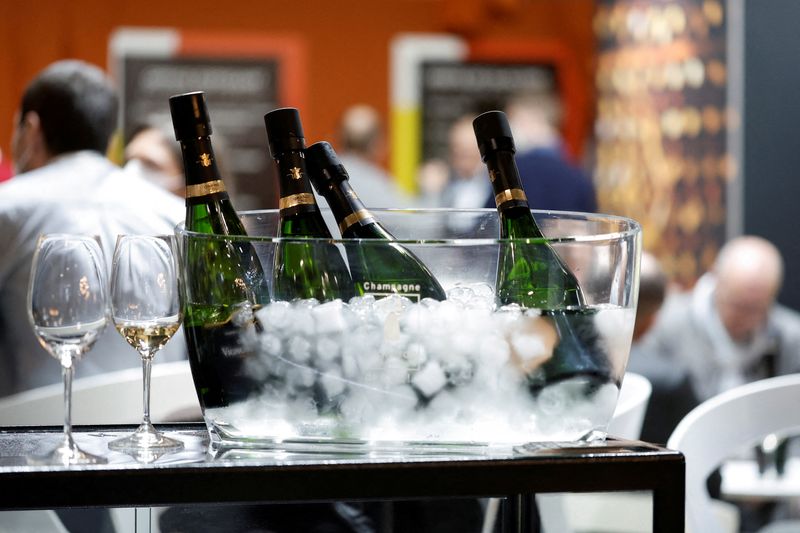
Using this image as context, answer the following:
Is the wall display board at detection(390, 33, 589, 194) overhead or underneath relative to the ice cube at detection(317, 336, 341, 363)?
overhead

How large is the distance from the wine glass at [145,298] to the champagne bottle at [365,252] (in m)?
0.15

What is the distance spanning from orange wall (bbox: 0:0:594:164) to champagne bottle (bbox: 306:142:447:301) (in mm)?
5620

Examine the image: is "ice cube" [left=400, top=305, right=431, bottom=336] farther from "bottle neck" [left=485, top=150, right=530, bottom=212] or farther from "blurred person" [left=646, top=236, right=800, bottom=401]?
"blurred person" [left=646, top=236, right=800, bottom=401]

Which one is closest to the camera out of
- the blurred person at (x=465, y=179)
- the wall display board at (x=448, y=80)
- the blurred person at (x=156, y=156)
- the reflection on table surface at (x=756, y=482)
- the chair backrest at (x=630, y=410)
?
the chair backrest at (x=630, y=410)

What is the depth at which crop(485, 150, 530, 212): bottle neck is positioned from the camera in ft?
3.11

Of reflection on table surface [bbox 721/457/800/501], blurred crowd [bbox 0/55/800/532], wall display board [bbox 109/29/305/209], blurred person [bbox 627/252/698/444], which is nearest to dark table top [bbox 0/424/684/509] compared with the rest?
blurred crowd [bbox 0/55/800/532]

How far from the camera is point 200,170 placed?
3.07 ft

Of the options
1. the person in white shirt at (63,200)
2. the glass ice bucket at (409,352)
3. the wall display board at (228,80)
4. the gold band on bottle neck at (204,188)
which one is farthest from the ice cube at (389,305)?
the wall display board at (228,80)

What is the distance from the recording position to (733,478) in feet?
7.86

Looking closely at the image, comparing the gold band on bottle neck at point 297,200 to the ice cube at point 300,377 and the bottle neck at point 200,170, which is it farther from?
the ice cube at point 300,377

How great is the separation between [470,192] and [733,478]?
3.31m

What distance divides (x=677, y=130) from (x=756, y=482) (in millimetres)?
3177

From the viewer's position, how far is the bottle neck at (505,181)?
3.11 feet

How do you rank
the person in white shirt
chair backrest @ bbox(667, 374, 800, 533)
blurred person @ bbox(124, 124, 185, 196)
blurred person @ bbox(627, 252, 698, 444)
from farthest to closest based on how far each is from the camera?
blurred person @ bbox(627, 252, 698, 444), blurred person @ bbox(124, 124, 185, 196), the person in white shirt, chair backrest @ bbox(667, 374, 800, 533)
